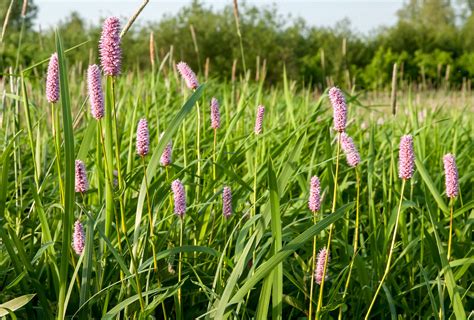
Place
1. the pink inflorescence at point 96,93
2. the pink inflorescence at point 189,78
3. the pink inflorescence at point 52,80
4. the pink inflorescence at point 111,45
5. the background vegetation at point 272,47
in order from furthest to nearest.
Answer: the background vegetation at point 272,47 < the pink inflorescence at point 189,78 < the pink inflorescence at point 52,80 < the pink inflorescence at point 96,93 < the pink inflorescence at point 111,45

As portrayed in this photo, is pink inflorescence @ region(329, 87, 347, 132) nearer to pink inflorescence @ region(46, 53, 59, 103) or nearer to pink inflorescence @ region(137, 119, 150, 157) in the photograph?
pink inflorescence @ region(137, 119, 150, 157)

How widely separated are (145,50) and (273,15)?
4569 millimetres

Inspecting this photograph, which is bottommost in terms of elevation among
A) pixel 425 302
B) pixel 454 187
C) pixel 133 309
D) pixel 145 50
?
pixel 425 302

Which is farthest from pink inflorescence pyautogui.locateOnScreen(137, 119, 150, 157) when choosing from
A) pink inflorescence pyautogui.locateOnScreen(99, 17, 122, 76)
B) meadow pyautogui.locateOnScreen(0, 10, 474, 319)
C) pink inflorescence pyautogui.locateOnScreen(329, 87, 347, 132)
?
pink inflorescence pyautogui.locateOnScreen(329, 87, 347, 132)

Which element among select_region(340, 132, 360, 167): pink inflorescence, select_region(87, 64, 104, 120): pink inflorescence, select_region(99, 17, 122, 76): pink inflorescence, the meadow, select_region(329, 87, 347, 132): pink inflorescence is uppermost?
select_region(99, 17, 122, 76): pink inflorescence

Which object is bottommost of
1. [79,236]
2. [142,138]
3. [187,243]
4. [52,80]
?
[187,243]

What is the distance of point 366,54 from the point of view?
2366 cm

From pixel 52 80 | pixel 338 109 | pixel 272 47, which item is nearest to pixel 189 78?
pixel 52 80

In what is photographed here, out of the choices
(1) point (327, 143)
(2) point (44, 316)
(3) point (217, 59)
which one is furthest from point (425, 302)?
(3) point (217, 59)

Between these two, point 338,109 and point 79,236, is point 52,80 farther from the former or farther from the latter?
point 338,109

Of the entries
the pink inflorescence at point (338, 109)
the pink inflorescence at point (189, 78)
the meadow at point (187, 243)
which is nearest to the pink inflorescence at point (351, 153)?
the meadow at point (187, 243)

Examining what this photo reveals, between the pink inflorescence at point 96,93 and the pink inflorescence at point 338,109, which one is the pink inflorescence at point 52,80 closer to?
the pink inflorescence at point 96,93

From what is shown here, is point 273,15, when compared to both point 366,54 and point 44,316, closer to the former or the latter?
point 366,54

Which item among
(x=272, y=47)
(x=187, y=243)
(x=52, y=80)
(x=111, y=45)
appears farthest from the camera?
(x=272, y=47)
